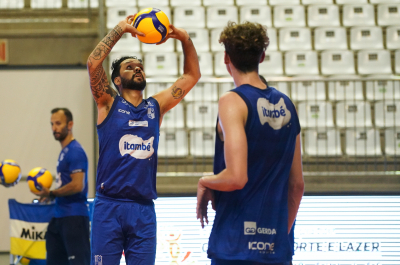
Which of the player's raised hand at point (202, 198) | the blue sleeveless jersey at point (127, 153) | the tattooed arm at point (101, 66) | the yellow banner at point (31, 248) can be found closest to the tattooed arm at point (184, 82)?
the blue sleeveless jersey at point (127, 153)

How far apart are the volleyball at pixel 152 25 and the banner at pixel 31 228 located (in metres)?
3.17

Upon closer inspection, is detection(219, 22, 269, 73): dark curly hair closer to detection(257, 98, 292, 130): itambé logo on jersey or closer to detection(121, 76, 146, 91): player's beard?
detection(257, 98, 292, 130): itambé logo on jersey

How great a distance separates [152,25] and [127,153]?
1.06 m

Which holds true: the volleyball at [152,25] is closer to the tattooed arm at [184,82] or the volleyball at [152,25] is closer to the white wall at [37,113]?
the tattooed arm at [184,82]

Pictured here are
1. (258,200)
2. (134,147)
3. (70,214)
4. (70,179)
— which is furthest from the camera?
(70,179)

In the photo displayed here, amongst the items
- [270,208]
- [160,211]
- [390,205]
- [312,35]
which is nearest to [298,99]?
[312,35]

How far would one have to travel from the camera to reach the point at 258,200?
2.30m

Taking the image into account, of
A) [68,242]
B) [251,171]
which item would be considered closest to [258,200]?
[251,171]

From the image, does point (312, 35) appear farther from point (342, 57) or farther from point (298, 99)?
point (298, 99)

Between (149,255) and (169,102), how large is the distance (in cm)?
132

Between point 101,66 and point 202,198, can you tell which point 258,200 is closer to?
point 202,198

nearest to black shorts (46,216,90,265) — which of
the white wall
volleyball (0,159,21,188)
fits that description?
volleyball (0,159,21,188)

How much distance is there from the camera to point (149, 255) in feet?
11.1

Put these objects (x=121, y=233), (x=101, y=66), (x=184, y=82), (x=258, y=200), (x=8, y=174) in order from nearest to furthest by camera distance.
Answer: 1. (x=258, y=200)
2. (x=121, y=233)
3. (x=101, y=66)
4. (x=184, y=82)
5. (x=8, y=174)
